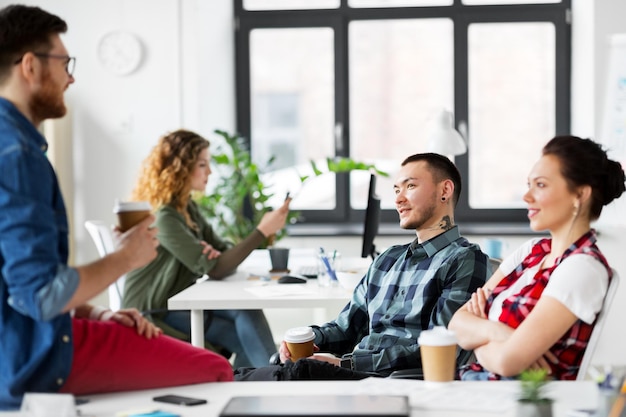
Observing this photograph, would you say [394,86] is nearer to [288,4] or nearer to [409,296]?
[288,4]

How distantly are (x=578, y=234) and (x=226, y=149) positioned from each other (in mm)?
3991

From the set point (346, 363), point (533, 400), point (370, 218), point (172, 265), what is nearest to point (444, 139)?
point (370, 218)

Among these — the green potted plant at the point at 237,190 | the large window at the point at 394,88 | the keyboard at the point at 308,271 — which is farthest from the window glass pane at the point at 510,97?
the keyboard at the point at 308,271

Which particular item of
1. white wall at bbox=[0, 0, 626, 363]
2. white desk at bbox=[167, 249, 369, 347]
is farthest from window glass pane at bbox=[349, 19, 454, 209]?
white desk at bbox=[167, 249, 369, 347]

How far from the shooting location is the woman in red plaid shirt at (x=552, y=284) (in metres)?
2.01

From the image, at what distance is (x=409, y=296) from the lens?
2.70 m

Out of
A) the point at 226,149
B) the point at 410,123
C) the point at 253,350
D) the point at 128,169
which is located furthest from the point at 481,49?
the point at 253,350

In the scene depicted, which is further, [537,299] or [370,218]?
[370,218]

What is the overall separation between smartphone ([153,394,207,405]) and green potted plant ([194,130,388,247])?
12.1ft

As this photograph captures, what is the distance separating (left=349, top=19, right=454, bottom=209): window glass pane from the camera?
242 inches

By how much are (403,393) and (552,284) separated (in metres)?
0.46

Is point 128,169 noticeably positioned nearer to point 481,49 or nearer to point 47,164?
point 481,49

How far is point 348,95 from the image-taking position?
6.19 meters

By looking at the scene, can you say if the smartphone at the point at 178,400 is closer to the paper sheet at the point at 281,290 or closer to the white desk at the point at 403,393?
the white desk at the point at 403,393
